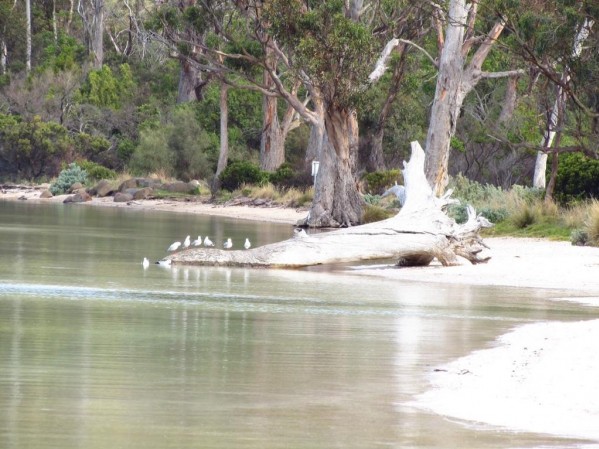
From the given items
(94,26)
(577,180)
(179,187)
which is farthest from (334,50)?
(94,26)

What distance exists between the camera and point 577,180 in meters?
32.0

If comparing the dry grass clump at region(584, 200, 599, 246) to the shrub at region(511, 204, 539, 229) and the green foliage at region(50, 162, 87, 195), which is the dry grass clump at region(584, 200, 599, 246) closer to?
the shrub at region(511, 204, 539, 229)

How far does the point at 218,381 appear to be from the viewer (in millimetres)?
9617

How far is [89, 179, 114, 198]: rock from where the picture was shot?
2127 inches

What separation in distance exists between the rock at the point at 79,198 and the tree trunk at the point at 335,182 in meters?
18.2

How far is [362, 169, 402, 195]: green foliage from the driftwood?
20.9 meters

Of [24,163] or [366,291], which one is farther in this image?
[24,163]

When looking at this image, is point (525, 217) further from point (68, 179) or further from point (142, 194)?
point (68, 179)

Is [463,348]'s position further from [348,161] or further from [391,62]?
[391,62]

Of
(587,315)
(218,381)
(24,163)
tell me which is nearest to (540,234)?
(587,315)

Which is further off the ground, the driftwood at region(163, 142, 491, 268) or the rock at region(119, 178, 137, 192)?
the rock at region(119, 178, 137, 192)

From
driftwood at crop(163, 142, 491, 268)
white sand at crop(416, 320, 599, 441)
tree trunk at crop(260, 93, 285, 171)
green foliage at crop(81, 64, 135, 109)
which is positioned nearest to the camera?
white sand at crop(416, 320, 599, 441)

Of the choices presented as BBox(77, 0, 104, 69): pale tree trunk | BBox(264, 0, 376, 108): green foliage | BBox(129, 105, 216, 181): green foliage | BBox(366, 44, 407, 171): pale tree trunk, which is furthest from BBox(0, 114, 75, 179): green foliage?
BBox(264, 0, 376, 108): green foliage

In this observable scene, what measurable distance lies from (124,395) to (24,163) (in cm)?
5530
